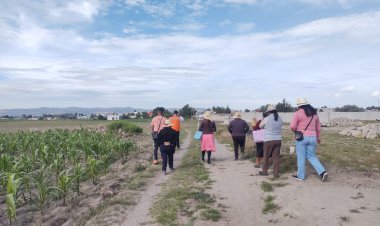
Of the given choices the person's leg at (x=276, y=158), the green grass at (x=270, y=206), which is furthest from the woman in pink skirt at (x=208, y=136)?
the green grass at (x=270, y=206)

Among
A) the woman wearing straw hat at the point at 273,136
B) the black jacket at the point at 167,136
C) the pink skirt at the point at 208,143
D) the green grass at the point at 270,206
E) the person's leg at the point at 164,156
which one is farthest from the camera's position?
the pink skirt at the point at 208,143

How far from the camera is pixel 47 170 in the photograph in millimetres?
9562

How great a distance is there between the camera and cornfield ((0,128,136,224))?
7.97m

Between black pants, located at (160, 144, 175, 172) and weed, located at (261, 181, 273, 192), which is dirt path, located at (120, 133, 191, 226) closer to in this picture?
black pants, located at (160, 144, 175, 172)

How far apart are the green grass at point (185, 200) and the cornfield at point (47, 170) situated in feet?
6.81

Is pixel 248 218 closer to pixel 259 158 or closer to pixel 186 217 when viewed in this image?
pixel 186 217

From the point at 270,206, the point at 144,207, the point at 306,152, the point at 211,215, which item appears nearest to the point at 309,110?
the point at 306,152

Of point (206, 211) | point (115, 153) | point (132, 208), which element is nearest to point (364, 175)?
point (206, 211)

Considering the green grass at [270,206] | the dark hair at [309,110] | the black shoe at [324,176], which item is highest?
the dark hair at [309,110]

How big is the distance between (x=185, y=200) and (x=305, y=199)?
241cm

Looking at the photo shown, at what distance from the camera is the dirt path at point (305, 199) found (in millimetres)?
6793

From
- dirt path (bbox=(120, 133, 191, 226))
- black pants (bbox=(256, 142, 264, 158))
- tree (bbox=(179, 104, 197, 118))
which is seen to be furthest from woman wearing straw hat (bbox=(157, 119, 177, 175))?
tree (bbox=(179, 104, 197, 118))

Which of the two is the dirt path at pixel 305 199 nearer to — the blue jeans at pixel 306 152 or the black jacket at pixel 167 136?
the blue jeans at pixel 306 152

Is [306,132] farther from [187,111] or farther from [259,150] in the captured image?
[187,111]
